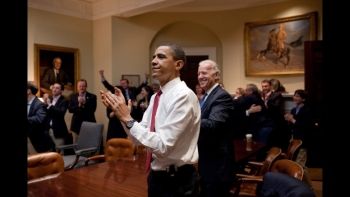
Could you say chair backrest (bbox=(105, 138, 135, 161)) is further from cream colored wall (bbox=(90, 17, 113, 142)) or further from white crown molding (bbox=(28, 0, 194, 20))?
cream colored wall (bbox=(90, 17, 113, 142))

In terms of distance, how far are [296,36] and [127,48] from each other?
341 centimetres

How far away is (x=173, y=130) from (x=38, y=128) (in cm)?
307

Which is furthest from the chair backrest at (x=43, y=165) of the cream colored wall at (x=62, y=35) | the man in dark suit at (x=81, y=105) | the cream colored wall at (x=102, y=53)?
the cream colored wall at (x=102, y=53)

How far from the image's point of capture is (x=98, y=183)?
6.47 feet

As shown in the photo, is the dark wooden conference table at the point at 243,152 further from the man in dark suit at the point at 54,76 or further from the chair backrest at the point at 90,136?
the man in dark suit at the point at 54,76

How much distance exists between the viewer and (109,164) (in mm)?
2523

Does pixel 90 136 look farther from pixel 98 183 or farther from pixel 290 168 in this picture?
pixel 290 168

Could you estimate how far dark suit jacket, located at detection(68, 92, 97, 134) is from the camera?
16.4ft

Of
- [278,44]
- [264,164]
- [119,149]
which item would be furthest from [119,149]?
[278,44]

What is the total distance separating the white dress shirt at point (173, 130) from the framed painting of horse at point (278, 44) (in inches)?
196

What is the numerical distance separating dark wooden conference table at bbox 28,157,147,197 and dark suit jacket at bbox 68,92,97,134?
272 cm

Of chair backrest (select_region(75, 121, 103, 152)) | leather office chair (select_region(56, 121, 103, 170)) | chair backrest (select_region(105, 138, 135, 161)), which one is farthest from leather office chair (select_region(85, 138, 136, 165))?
chair backrest (select_region(75, 121, 103, 152))
